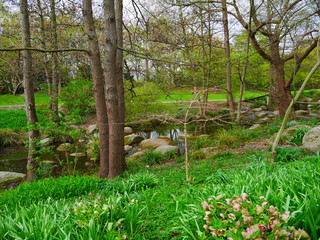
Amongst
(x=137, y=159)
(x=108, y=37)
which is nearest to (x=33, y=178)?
(x=137, y=159)

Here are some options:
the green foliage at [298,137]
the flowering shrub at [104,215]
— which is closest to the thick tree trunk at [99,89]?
the flowering shrub at [104,215]

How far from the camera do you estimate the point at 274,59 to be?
9781 mm

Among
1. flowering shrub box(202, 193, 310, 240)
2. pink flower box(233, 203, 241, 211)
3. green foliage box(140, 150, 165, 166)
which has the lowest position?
green foliage box(140, 150, 165, 166)

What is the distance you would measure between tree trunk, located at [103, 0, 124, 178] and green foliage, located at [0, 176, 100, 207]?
1.11 metres

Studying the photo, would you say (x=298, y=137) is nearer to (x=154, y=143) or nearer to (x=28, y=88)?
(x=154, y=143)

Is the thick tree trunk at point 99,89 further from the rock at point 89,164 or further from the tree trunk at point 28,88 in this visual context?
the rock at point 89,164

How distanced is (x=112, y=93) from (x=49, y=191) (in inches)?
90.2

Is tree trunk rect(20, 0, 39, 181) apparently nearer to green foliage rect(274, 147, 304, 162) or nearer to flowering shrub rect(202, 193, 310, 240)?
flowering shrub rect(202, 193, 310, 240)

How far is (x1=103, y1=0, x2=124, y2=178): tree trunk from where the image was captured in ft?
15.0

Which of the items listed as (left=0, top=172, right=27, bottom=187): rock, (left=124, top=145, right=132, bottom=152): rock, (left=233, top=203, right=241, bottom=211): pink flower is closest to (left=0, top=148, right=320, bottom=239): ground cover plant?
(left=233, top=203, right=241, bottom=211): pink flower

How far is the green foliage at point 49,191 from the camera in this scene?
140 inches

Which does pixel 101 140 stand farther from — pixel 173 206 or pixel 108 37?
pixel 173 206

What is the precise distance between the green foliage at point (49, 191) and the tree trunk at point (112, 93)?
1.11 m

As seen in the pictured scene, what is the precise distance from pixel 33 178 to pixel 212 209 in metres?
5.69
